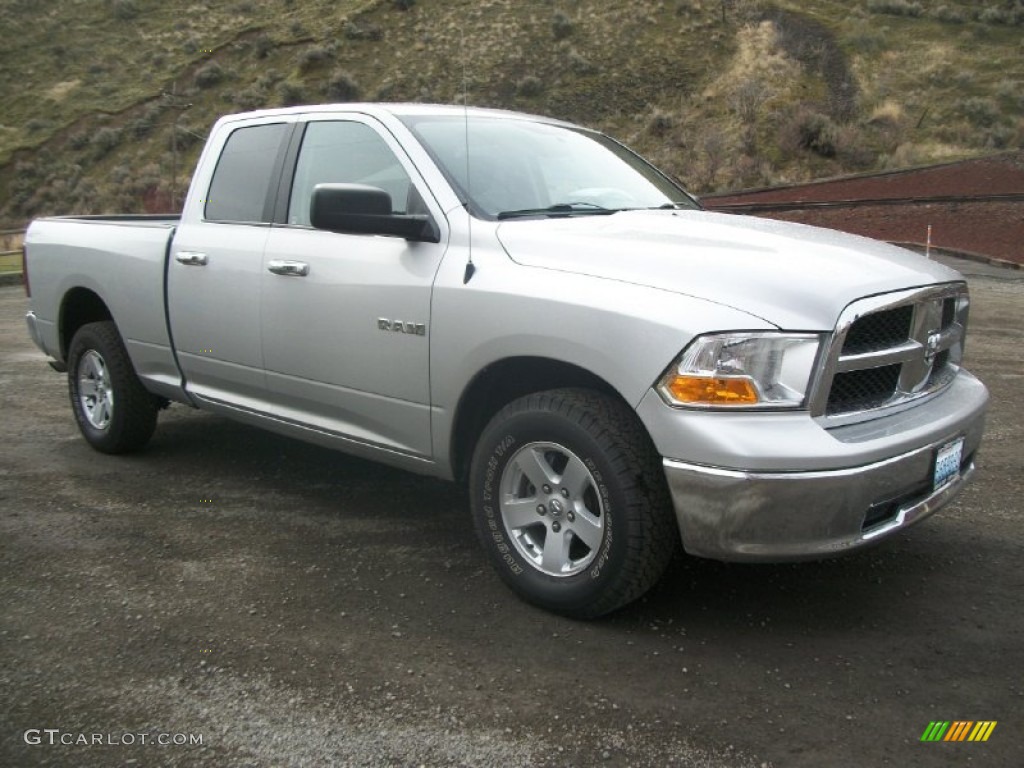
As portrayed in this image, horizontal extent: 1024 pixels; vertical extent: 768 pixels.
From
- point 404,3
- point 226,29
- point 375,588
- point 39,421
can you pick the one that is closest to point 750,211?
point 39,421

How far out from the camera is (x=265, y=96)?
3934cm

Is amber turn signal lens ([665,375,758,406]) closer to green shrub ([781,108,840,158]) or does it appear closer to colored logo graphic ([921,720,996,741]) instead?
colored logo graphic ([921,720,996,741])

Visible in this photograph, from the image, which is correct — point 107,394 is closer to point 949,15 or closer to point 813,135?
point 813,135

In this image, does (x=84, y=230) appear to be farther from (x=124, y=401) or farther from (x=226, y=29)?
(x=226, y=29)

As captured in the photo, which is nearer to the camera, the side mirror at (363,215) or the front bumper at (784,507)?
the front bumper at (784,507)

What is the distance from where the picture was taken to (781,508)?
9.55 feet

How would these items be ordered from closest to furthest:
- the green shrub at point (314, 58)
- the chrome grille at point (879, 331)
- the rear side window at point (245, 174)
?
1. the chrome grille at point (879, 331)
2. the rear side window at point (245, 174)
3. the green shrub at point (314, 58)

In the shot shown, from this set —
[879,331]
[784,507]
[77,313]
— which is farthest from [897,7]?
[784,507]

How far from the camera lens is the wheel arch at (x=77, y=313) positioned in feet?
19.0

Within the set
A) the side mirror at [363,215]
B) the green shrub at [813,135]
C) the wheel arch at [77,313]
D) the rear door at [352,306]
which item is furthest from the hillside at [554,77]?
the side mirror at [363,215]

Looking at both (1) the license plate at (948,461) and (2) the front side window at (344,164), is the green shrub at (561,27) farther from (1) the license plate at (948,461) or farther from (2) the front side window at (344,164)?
(1) the license plate at (948,461)

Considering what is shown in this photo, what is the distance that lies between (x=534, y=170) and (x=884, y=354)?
1.75 m

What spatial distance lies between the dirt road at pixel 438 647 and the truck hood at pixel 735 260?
3.91ft

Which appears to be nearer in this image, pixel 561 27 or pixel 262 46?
pixel 561 27
